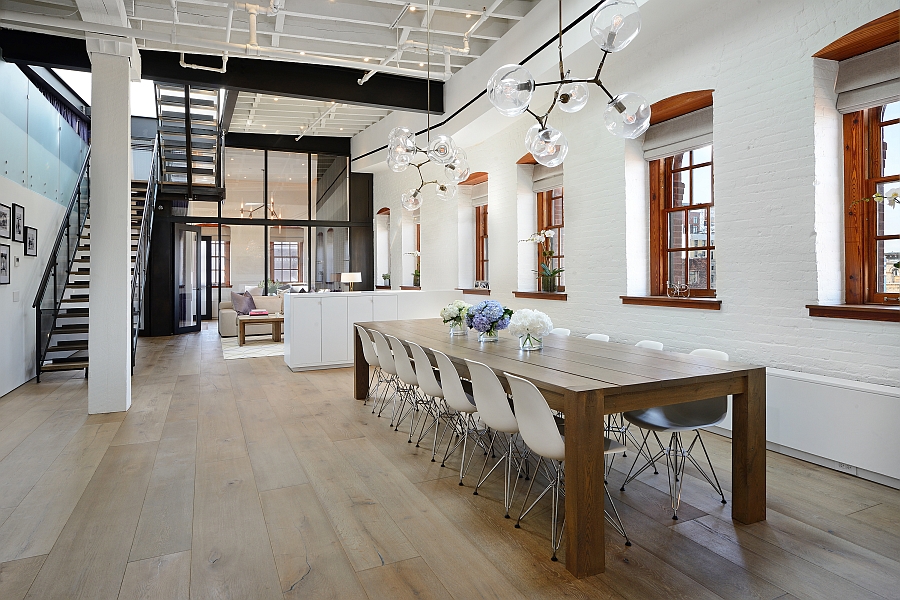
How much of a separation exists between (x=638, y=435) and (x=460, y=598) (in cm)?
268

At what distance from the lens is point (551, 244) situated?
281 inches

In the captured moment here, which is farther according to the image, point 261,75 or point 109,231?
point 261,75

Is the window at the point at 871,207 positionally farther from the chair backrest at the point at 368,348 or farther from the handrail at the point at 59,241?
the handrail at the point at 59,241

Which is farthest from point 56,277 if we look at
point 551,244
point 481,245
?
point 551,244

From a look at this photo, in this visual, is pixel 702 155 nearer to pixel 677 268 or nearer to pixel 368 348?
pixel 677 268

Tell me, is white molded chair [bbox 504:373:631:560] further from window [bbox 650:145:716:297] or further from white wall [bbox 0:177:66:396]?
white wall [bbox 0:177:66:396]

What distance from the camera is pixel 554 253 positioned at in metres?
7.04

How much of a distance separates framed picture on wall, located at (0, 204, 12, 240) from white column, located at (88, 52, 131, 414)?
5.27 ft

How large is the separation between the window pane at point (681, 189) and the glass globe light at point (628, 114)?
90.0 inches

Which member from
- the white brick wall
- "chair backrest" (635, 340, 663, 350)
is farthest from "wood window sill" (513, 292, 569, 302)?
"chair backrest" (635, 340, 663, 350)

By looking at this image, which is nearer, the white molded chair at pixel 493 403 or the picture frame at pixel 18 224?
the white molded chair at pixel 493 403

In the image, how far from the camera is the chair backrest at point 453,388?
3.51 m

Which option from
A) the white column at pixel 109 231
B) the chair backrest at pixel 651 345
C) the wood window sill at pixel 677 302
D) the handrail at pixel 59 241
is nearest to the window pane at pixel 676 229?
the wood window sill at pixel 677 302

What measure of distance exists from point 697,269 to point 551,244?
89.8 inches
